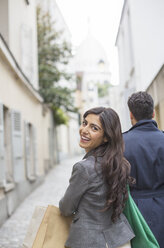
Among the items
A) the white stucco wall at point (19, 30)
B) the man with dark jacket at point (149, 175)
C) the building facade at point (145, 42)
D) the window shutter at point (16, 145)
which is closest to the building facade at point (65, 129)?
the white stucco wall at point (19, 30)

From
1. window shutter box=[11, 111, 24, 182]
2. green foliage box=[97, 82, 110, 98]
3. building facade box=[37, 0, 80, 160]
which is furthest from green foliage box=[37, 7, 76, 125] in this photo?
green foliage box=[97, 82, 110, 98]

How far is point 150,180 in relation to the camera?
2.50 metres

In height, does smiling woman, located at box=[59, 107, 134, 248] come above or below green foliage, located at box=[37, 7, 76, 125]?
below

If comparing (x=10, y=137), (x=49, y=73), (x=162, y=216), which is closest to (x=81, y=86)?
(x=49, y=73)

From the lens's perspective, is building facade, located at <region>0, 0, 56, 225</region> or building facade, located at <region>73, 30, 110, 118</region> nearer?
building facade, located at <region>0, 0, 56, 225</region>

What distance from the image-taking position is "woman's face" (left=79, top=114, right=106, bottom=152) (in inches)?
84.1

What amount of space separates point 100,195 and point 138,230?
1.07ft

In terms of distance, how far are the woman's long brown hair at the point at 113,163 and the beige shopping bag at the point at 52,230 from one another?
0.89 ft

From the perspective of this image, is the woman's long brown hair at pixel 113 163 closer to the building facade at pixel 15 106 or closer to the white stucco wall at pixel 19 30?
the building facade at pixel 15 106

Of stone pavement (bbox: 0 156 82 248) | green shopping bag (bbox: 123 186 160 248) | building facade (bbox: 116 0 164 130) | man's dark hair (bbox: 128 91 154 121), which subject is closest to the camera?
green shopping bag (bbox: 123 186 160 248)

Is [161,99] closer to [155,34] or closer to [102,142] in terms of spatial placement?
[155,34]

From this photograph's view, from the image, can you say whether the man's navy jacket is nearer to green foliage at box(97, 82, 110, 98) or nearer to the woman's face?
the woman's face

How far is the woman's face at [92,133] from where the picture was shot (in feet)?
7.01

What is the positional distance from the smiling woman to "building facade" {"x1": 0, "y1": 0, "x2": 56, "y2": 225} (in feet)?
15.8
